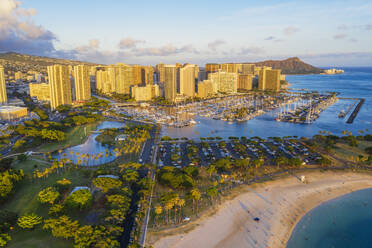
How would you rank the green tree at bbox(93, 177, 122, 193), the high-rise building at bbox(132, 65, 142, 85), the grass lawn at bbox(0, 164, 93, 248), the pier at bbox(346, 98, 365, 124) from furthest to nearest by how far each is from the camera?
1. the high-rise building at bbox(132, 65, 142, 85)
2. the pier at bbox(346, 98, 365, 124)
3. the green tree at bbox(93, 177, 122, 193)
4. the grass lawn at bbox(0, 164, 93, 248)

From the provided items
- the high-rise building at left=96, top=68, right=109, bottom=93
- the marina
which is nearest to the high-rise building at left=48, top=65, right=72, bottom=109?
the marina

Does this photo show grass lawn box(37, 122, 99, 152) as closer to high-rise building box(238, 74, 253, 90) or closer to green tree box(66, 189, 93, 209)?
green tree box(66, 189, 93, 209)

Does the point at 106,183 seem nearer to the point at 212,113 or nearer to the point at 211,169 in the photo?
the point at 211,169

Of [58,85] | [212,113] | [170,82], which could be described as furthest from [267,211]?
[170,82]

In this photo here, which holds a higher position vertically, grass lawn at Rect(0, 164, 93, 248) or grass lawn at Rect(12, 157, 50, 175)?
grass lawn at Rect(12, 157, 50, 175)

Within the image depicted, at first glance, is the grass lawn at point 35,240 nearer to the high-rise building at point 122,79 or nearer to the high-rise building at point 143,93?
the high-rise building at point 143,93

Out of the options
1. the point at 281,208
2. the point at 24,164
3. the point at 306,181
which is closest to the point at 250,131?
the point at 306,181

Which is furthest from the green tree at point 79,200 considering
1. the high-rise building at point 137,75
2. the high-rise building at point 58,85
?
the high-rise building at point 137,75
